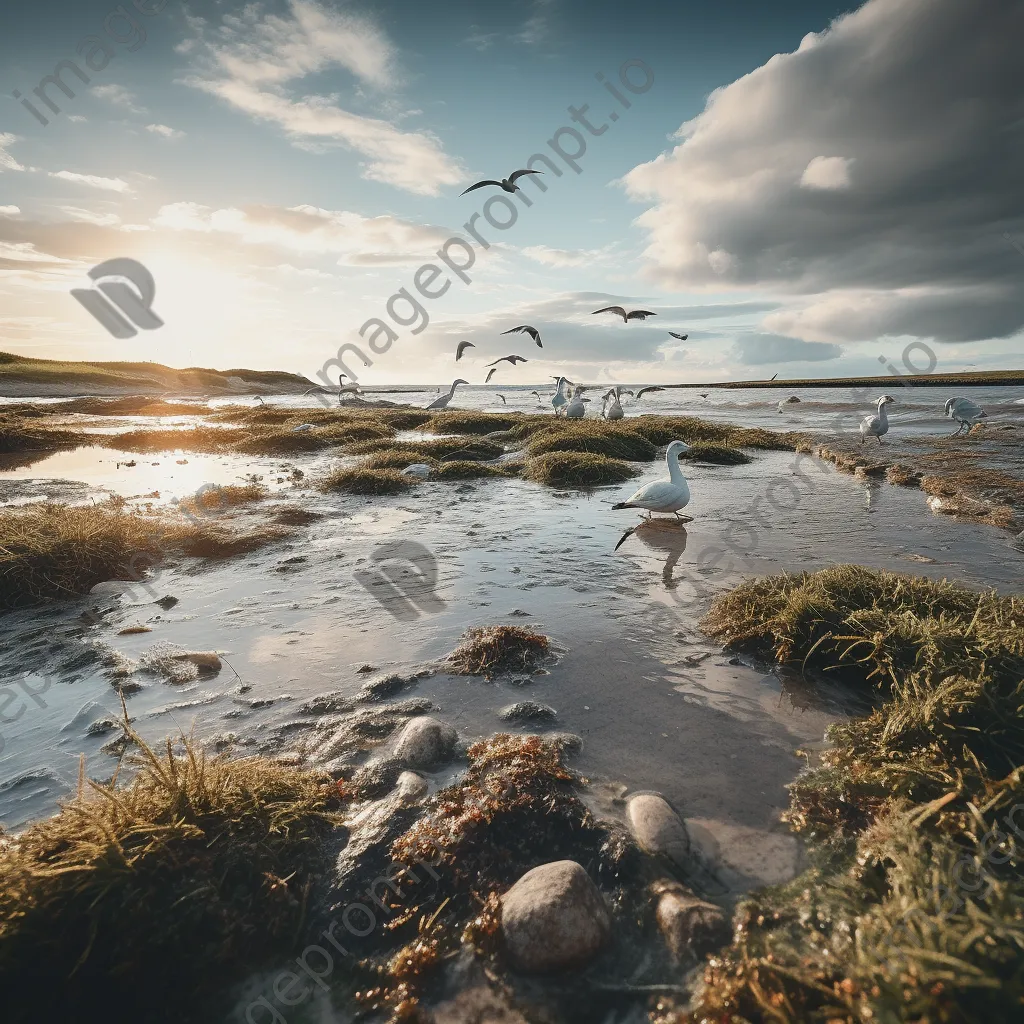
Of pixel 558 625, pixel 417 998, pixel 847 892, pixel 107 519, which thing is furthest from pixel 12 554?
pixel 847 892

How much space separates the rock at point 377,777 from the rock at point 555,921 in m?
1.06

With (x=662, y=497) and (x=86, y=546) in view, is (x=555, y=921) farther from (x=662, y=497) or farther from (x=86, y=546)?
(x=86, y=546)

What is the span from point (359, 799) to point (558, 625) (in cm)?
268

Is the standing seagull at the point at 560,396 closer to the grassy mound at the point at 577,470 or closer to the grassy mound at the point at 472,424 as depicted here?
the grassy mound at the point at 472,424

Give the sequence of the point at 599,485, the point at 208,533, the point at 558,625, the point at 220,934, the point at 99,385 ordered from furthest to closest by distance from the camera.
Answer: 1. the point at 99,385
2. the point at 599,485
3. the point at 208,533
4. the point at 558,625
5. the point at 220,934

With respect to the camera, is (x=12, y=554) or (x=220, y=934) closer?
(x=220, y=934)

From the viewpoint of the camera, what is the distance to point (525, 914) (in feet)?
7.55

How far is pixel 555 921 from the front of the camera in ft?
7.40

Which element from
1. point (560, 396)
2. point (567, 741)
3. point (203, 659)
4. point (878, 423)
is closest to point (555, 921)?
point (567, 741)

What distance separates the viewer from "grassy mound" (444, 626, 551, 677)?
14.9 feet

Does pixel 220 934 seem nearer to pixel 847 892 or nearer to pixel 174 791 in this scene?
pixel 174 791

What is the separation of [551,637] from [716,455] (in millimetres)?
12024

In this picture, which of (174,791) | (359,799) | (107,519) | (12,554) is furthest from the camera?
(107,519)

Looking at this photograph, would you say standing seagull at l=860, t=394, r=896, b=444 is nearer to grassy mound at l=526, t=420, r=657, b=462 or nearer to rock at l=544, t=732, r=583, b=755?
grassy mound at l=526, t=420, r=657, b=462
